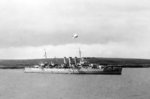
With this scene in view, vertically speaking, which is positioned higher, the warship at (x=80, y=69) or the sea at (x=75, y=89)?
the sea at (x=75, y=89)

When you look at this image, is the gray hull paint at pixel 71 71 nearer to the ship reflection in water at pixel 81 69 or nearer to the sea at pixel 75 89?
the ship reflection in water at pixel 81 69

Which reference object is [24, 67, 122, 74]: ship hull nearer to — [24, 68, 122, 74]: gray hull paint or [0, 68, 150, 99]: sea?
[24, 68, 122, 74]: gray hull paint

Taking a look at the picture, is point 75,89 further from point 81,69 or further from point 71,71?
point 71,71

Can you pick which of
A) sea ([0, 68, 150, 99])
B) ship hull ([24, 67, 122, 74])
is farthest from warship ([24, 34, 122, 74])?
sea ([0, 68, 150, 99])

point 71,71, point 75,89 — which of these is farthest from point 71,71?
point 75,89

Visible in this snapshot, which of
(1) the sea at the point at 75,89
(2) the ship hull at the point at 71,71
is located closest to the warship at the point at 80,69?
(2) the ship hull at the point at 71,71

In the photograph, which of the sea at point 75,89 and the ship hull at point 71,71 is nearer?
the sea at point 75,89

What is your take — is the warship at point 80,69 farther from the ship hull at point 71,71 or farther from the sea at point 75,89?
the sea at point 75,89

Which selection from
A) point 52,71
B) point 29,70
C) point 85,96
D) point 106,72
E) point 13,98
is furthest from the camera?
point 29,70

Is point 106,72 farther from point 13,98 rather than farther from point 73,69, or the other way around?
point 13,98

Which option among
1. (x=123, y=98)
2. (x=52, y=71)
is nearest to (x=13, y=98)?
(x=123, y=98)

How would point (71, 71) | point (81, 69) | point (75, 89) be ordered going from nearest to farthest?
point (75, 89), point (81, 69), point (71, 71)
